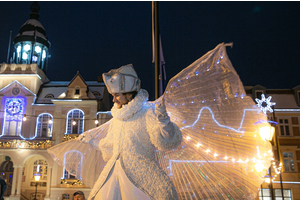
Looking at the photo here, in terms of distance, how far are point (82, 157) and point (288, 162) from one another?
777 inches

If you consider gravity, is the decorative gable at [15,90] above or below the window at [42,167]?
above

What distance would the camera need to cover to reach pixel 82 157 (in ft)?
10.9

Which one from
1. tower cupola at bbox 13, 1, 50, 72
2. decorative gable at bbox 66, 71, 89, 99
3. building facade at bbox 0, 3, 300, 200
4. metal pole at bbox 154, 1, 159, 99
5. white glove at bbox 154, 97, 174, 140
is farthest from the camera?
tower cupola at bbox 13, 1, 50, 72

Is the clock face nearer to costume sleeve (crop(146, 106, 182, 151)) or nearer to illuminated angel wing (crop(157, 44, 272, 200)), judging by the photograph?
illuminated angel wing (crop(157, 44, 272, 200))

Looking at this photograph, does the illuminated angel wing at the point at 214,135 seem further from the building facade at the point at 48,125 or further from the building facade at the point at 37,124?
the building facade at the point at 48,125

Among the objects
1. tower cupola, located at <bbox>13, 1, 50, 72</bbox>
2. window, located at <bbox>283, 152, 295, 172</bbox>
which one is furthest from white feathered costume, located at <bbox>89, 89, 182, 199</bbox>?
tower cupola, located at <bbox>13, 1, 50, 72</bbox>

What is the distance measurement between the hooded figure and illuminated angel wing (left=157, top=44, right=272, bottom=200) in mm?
503

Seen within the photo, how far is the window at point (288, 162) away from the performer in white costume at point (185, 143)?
18.7 metres

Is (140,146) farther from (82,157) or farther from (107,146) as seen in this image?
(82,157)

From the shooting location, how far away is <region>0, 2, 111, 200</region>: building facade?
20312mm

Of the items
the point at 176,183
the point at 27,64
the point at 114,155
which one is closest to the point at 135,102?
the point at 114,155

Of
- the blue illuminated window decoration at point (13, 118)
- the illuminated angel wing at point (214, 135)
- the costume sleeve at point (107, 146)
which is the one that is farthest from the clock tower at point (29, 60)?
the illuminated angel wing at point (214, 135)

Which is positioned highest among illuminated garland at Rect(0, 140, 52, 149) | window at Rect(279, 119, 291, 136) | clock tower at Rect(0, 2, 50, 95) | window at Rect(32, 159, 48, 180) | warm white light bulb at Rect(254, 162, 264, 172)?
clock tower at Rect(0, 2, 50, 95)

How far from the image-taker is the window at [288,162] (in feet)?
63.4
